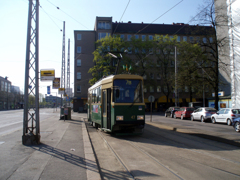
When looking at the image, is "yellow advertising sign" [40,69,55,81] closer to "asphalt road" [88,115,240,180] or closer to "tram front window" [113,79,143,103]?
"tram front window" [113,79,143,103]

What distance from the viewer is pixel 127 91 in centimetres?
1180

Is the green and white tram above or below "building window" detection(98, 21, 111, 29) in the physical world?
below

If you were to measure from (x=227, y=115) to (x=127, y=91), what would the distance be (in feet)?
41.4

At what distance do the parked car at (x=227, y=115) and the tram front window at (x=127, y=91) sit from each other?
1170 cm

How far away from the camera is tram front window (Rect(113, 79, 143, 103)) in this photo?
38.3 feet

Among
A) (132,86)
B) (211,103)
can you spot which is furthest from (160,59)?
(132,86)

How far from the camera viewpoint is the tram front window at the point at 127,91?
11.7 metres

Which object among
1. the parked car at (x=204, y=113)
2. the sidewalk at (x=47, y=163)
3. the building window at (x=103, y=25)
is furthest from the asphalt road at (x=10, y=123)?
the building window at (x=103, y=25)

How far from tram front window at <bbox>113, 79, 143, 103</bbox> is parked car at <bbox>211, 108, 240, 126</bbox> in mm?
11702

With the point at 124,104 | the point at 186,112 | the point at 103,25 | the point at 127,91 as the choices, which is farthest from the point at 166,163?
the point at 103,25

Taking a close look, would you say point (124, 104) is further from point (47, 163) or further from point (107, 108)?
point (47, 163)

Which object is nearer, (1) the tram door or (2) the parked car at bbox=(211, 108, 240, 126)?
(1) the tram door

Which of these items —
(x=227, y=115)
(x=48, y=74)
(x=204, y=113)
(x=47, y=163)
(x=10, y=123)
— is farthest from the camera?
(x=204, y=113)

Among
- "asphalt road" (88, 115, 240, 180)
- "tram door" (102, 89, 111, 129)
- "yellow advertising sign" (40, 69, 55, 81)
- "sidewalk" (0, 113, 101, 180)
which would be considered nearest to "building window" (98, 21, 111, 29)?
"tram door" (102, 89, 111, 129)
